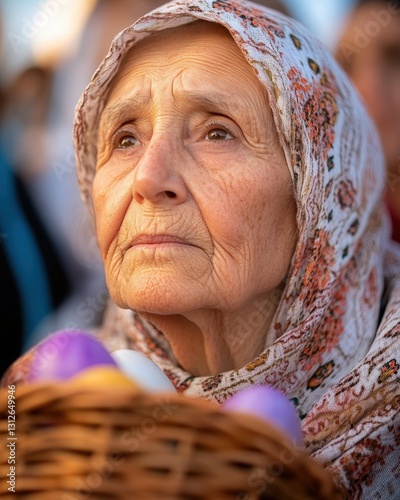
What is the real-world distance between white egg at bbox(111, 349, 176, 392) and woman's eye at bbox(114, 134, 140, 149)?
0.66 m

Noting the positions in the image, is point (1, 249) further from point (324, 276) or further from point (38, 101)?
point (324, 276)

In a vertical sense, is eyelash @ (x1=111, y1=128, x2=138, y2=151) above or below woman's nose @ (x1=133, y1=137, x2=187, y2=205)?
below

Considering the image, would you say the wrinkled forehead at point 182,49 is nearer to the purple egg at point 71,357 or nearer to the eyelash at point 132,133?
the eyelash at point 132,133

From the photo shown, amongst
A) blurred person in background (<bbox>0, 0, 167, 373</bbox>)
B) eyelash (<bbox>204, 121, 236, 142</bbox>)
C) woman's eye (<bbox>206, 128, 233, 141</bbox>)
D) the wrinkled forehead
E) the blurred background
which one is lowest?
blurred person in background (<bbox>0, 0, 167, 373</bbox>)

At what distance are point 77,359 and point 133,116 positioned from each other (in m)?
0.86

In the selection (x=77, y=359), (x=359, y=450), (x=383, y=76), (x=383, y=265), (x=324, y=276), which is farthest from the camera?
(x=383, y=76)

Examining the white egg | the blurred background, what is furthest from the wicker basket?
the blurred background

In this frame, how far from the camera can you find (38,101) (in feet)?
12.7

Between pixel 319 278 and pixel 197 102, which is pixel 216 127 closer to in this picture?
pixel 197 102

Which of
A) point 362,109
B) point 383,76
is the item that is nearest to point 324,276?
point 362,109

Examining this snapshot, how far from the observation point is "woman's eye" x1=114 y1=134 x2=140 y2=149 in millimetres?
2000

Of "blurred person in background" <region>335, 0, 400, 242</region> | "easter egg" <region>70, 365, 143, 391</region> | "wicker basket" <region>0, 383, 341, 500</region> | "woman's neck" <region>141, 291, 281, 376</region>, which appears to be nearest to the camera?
"wicker basket" <region>0, 383, 341, 500</region>

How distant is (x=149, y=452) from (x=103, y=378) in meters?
0.17

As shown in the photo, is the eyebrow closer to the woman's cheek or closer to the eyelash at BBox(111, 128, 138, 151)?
the eyelash at BBox(111, 128, 138, 151)
